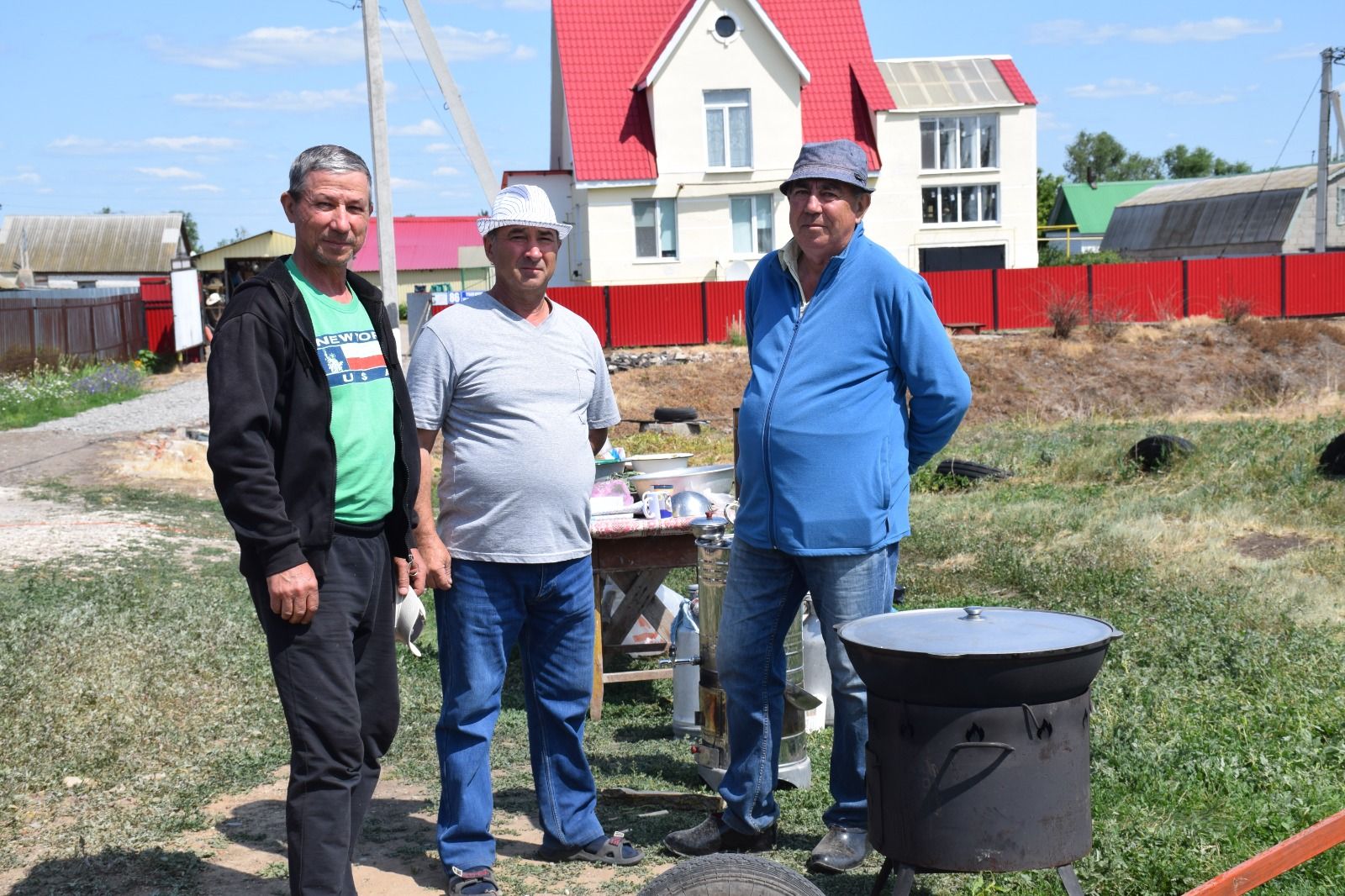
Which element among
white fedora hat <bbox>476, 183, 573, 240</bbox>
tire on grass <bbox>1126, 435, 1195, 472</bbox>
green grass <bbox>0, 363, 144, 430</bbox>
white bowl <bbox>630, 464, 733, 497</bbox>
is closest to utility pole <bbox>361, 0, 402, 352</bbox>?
green grass <bbox>0, 363, 144, 430</bbox>

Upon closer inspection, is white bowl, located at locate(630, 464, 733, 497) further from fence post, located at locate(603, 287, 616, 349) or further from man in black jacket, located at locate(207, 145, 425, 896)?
fence post, located at locate(603, 287, 616, 349)

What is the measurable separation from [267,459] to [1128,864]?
8.95 feet

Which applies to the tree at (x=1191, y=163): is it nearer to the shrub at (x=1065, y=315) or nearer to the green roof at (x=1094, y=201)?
the green roof at (x=1094, y=201)

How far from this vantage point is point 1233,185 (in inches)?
2522

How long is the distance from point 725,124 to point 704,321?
22.1ft

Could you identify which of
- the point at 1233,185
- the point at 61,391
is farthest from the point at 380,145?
the point at 1233,185

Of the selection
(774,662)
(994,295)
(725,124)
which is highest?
(725,124)

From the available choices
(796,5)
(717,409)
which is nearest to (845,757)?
(717,409)

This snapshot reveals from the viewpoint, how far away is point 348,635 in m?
3.52

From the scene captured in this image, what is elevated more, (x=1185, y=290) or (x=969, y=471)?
(x=1185, y=290)

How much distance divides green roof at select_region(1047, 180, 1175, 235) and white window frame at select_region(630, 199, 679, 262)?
46235mm

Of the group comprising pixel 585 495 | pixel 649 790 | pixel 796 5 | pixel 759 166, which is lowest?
pixel 649 790

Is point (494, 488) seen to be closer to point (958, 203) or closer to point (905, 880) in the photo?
point (905, 880)

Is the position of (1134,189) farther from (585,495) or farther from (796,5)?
(585,495)
